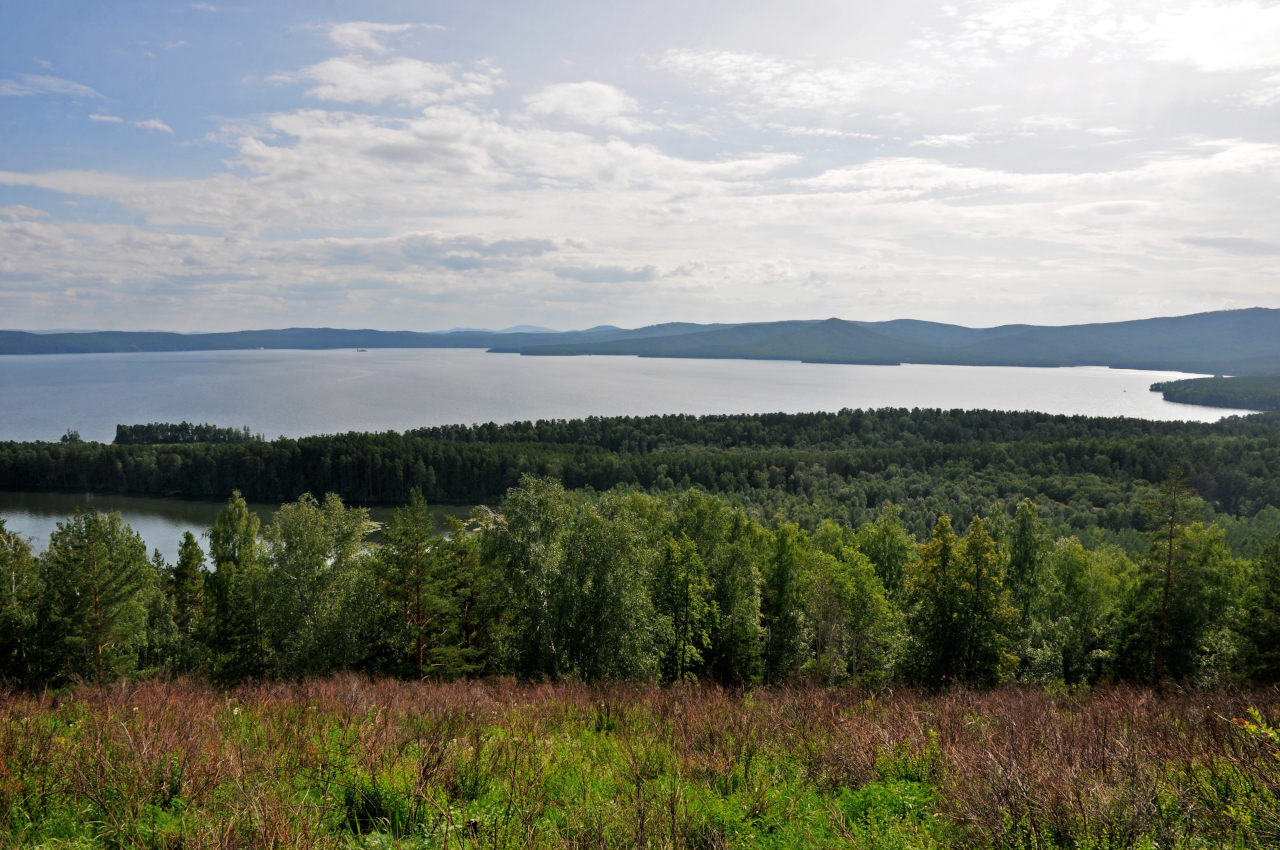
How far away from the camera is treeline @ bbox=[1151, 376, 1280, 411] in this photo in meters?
168

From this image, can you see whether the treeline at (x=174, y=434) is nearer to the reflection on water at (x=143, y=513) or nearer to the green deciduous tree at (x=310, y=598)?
the reflection on water at (x=143, y=513)

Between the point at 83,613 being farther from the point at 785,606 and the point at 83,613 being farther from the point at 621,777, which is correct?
the point at 785,606

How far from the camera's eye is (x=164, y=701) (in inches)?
356

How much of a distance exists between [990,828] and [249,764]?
6760 millimetres

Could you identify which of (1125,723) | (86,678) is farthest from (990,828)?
(86,678)

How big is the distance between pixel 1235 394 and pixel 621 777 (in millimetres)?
237562

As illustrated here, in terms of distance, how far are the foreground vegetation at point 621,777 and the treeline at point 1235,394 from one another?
214671 millimetres

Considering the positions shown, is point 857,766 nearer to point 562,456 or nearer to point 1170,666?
point 1170,666

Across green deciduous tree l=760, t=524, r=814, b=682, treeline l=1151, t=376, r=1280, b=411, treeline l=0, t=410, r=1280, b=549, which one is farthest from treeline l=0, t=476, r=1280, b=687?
treeline l=1151, t=376, r=1280, b=411

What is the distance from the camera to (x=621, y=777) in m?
6.91

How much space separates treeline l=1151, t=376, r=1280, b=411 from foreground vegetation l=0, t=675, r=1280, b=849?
704ft

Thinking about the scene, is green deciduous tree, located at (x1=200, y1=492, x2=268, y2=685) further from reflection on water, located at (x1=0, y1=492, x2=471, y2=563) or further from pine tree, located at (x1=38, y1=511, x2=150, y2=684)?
reflection on water, located at (x1=0, y1=492, x2=471, y2=563)

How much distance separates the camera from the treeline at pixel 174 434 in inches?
4048

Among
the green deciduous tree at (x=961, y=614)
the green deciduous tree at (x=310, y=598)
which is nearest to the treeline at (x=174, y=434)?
the green deciduous tree at (x=310, y=598)
